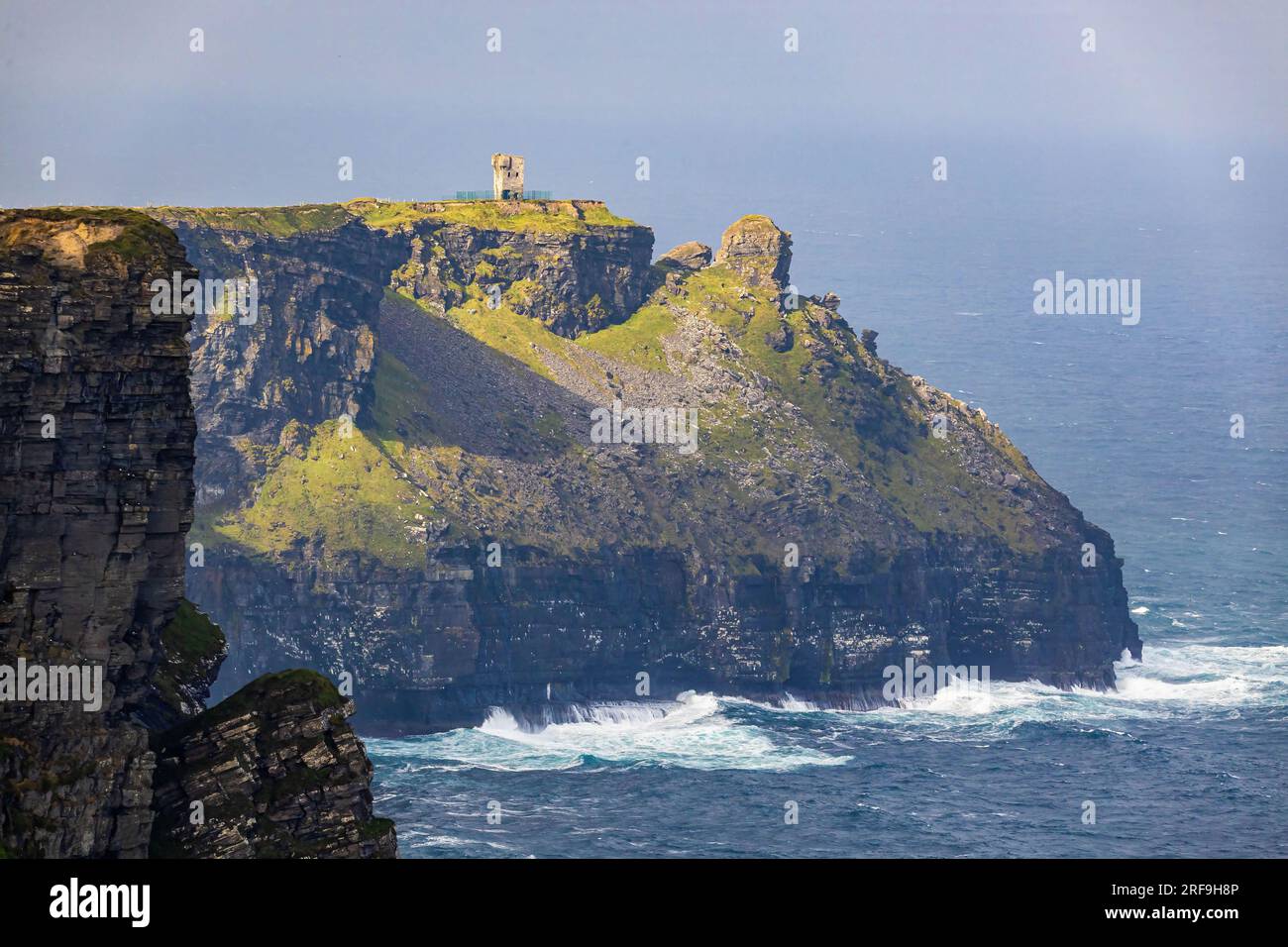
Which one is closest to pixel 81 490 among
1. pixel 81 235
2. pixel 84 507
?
pixel 84 507

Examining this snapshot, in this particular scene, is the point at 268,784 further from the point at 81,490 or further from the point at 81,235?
the point at 81,235

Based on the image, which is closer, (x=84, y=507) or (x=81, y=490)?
(x=81, y=490)

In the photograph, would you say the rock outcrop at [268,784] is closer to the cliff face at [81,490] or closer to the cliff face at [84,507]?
the cliff face at [84,507]

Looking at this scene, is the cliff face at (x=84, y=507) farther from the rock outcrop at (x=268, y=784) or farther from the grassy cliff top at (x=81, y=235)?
the rock outcrop at (x=268, y=784)

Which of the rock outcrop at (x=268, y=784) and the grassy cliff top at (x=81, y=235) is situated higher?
the grassy cliff top at (x=81, y=235)

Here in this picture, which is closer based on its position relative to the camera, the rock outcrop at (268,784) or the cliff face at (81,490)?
the cliff face at (81,490)

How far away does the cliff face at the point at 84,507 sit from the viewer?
133625 mm

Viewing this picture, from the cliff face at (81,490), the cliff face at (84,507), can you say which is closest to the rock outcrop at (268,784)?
the cliff face at (84,507)

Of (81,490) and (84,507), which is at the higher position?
(81,490)

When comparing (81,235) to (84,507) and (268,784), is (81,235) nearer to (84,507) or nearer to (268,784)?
(84,507)

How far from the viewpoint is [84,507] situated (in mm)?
136125
